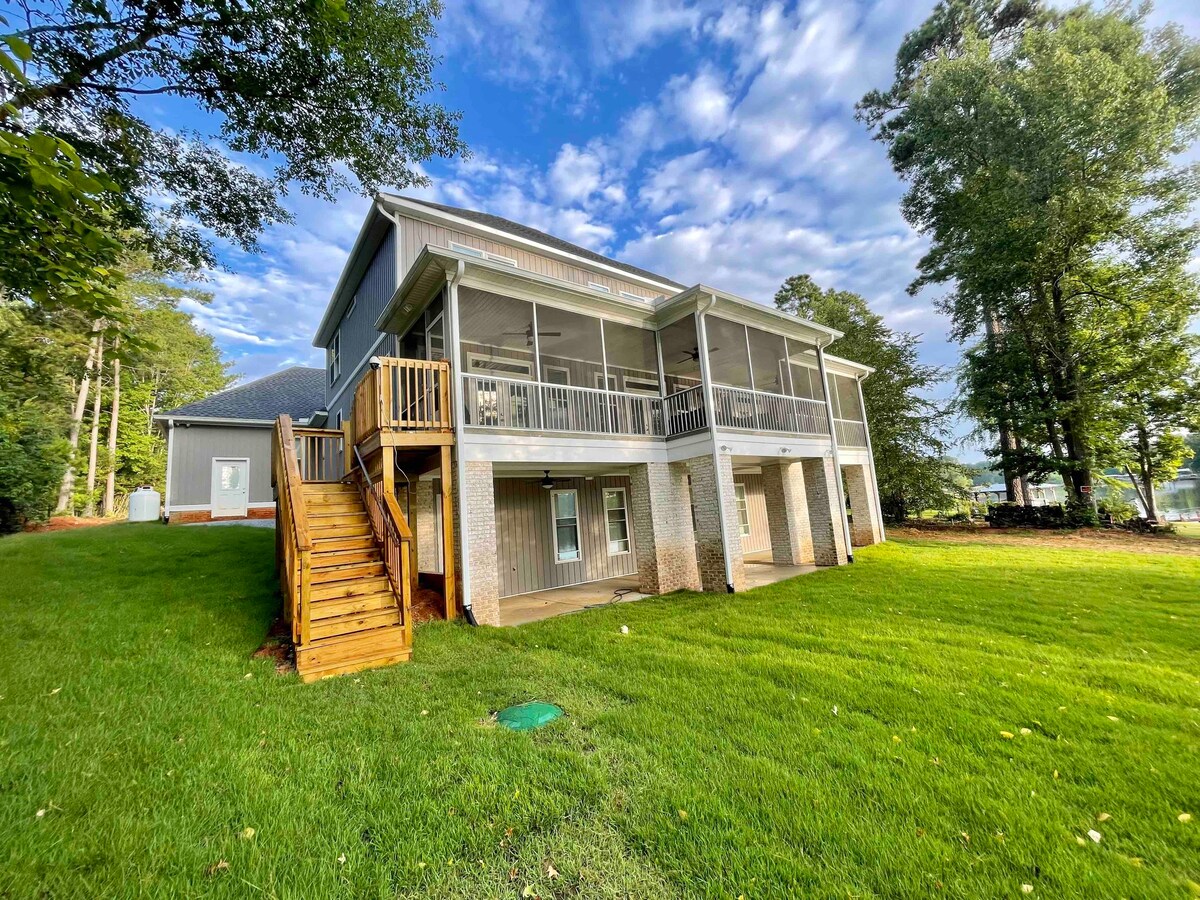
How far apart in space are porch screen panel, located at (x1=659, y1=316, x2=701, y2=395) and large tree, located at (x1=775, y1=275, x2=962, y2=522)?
9.95 m

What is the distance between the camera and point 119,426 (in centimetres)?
2372

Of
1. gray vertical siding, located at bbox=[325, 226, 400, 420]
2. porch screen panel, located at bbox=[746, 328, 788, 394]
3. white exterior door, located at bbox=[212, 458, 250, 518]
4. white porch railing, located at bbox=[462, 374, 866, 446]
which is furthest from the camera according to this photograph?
white exterior door, located at bbox=[212, 458, 250, 518]

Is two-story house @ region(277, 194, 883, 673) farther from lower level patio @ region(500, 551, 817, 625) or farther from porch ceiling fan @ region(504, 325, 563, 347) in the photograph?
lower level patio @ region(500, 551, 817, 625)

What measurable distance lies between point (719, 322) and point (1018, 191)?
42.0 feet

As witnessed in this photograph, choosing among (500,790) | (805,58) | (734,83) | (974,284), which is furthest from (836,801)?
(974,284)

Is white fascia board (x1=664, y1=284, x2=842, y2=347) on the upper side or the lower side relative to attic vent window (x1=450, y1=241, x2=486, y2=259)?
lower

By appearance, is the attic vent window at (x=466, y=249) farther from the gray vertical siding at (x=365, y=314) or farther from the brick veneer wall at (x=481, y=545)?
the brick veneer wall at (x=481, y=545)

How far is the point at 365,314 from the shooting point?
11.6 metres

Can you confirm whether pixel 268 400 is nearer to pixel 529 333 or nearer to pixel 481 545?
pixel 529 333

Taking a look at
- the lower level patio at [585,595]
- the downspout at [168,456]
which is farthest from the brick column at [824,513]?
the downspout at [168,456]

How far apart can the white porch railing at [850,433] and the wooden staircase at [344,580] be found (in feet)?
42.3

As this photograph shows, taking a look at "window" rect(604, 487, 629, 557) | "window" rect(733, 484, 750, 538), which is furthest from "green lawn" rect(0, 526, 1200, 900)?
"window" rect(733, 484, 750, 538)

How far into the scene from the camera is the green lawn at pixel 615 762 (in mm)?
2084

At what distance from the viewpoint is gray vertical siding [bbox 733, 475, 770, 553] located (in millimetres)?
15305
